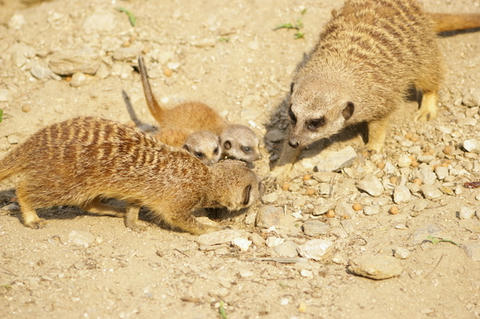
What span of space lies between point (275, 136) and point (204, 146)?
0.94 m

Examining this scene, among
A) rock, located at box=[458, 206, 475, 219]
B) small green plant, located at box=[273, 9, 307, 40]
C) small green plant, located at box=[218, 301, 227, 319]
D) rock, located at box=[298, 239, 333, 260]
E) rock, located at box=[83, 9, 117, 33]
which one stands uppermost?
small green plant, located at box=[273, 9, 307, 40]

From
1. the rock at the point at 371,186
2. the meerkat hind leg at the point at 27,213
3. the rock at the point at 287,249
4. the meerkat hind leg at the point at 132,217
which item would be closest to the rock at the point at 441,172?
the rock at the point at 371,186

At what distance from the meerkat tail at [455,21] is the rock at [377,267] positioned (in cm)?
323

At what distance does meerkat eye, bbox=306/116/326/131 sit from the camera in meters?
4.12

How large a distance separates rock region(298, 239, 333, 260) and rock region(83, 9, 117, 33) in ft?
12.4

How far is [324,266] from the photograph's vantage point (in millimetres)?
3365

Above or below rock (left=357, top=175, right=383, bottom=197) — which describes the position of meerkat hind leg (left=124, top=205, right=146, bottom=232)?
below

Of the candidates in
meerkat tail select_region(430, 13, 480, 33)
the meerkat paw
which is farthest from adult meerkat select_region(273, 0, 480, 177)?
the meerkat paw

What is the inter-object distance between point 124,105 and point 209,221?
1.87 m

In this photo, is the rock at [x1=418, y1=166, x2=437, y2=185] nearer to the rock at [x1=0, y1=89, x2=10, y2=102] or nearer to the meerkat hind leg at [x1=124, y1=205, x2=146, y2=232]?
the meerkat hind leg at [x1=124, y1=205, x2=146, y2=232]

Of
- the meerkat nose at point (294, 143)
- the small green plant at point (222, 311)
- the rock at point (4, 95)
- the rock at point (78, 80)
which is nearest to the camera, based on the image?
the small green plant at point (222, 311)

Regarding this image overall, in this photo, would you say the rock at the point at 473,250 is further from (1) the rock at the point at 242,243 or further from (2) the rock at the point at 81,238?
(2) the rock at the point at 81,238

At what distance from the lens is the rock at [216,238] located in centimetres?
365

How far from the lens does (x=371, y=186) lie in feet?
13.7
